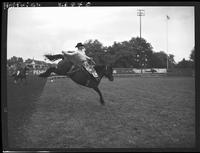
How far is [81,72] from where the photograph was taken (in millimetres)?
4109

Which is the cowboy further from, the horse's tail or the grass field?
the grass field

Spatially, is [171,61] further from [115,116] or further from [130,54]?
[115,116]

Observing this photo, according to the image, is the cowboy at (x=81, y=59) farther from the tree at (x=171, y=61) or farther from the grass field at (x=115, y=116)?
the tree at (x=171, y=61)

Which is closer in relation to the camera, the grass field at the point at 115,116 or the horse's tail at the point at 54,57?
the grass field at the point at 115,116

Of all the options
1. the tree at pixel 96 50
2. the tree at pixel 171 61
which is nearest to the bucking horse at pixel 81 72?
the tree at pixel 96 50

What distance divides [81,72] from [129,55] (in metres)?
0.83

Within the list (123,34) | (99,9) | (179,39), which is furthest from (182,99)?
(99,9)

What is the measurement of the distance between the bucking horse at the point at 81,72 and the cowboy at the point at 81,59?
0.15 ft

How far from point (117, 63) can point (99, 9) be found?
35.3 inches

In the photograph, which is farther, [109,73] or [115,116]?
[109,73]

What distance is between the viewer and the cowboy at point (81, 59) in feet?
13.2

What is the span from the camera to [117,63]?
4.08 m

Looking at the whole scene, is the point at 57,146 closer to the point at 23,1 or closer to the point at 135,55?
the point at 135,55

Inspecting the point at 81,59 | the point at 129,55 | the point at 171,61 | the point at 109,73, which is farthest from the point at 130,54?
the point at 81,59
